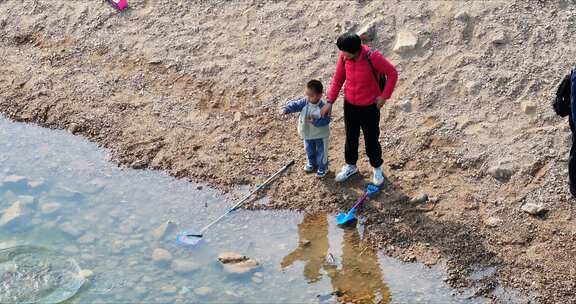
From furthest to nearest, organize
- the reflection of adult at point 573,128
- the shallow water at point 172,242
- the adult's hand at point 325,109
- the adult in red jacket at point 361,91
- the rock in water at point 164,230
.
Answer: the rock in water at point 164,230 → the adult's hand at point 325,109 → the adult in red jacket at point 361,91 → the shallow water at point 172,242 → the reflection of adult at point 573,128

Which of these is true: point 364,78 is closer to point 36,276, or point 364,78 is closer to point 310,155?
point 310,155

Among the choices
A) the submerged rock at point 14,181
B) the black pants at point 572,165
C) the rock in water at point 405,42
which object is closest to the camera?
the black pants at point 572,165

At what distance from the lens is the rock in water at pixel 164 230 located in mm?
7113

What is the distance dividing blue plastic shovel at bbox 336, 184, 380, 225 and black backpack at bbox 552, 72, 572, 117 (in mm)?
1826

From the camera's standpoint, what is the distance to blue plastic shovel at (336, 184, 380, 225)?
23.0ft

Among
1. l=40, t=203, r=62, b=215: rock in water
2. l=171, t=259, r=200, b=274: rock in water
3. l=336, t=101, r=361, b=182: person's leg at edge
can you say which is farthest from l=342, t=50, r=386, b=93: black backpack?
l=40, t=203, r=62, b=215: rock in water

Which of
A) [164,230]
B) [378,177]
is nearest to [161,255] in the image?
[164,230]

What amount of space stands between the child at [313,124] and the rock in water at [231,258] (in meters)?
1.25

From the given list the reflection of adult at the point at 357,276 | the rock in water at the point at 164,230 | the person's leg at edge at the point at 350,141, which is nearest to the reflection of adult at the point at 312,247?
the reflection of adult at the point at 357,276

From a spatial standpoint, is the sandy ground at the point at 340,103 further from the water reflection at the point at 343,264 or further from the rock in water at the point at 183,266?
the rock in water at the point at 183,266

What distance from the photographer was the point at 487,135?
7617mm

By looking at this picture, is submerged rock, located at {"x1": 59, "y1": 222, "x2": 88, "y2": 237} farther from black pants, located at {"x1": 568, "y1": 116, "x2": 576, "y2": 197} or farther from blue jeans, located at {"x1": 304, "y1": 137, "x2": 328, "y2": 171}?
black pants, located at {"x1": 568, "y1": 116, "x2": 576, "y2": 197}

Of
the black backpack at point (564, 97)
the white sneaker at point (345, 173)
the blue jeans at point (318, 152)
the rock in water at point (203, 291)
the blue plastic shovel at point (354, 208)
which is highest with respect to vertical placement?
the black backpack at point (564, 97)

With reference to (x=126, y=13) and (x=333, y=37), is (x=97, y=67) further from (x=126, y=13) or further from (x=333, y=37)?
(x=333, y=37)
